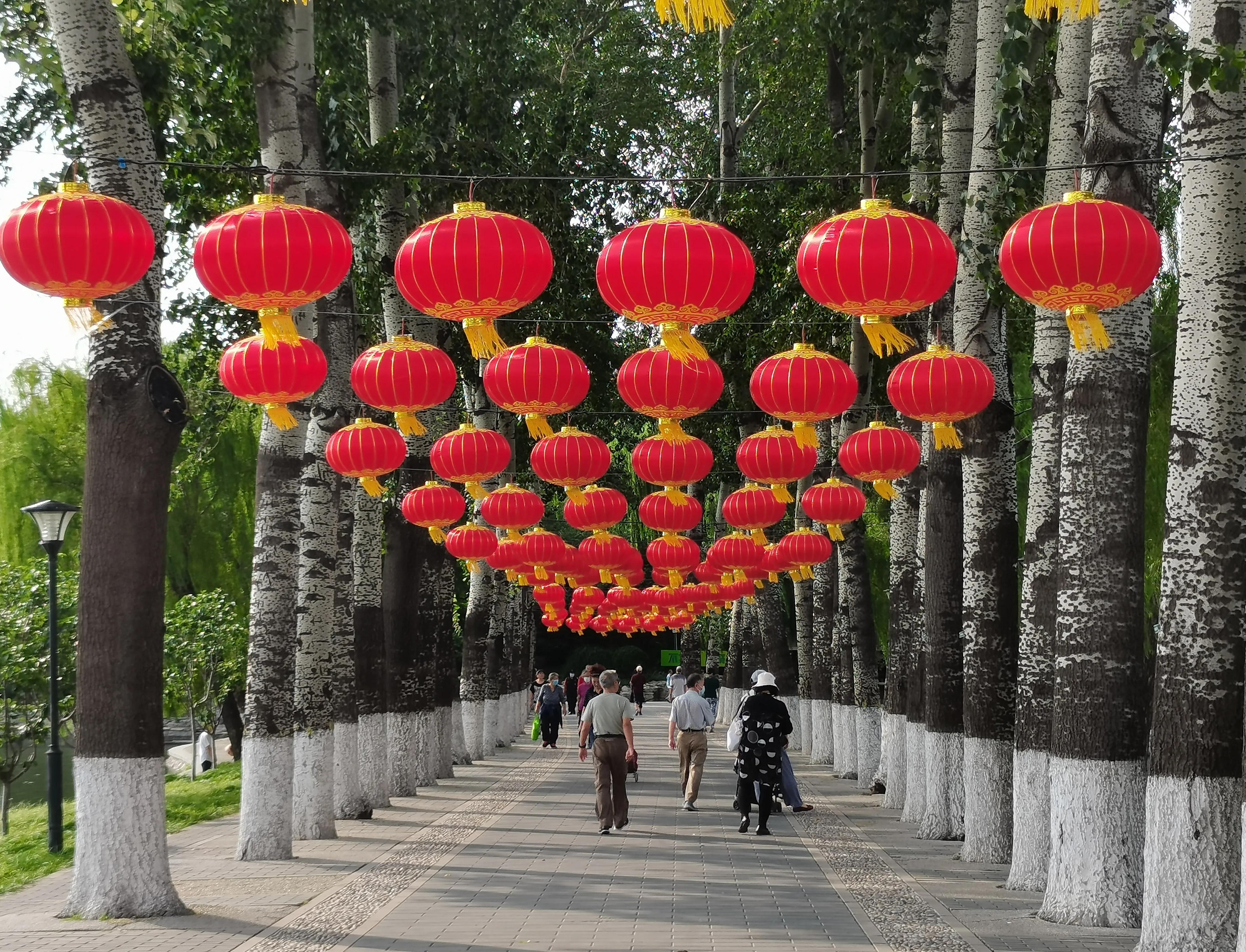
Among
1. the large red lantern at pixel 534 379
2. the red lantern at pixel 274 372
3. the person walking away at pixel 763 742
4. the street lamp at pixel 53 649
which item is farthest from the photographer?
the person walking away at pixel 763 742

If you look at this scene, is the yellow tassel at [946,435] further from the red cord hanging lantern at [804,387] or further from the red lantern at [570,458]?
the red lantern at [570,458]

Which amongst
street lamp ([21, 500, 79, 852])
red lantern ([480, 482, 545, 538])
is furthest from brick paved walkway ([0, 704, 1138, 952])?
red lantern ([480, 482, 545, 538])

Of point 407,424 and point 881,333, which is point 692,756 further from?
point 881,333

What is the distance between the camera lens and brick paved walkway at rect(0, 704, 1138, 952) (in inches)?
393

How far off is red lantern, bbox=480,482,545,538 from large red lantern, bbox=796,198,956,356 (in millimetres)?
9615

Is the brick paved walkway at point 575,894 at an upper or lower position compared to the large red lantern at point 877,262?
lower

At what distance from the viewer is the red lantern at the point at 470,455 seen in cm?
1545

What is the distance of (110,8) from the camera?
11461 millimetres

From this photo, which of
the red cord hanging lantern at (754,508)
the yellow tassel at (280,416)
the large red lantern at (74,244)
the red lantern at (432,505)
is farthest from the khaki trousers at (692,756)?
the large red lantern at (74,244)

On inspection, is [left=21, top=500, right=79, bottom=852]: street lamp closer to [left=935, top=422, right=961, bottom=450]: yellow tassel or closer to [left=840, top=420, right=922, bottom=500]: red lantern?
[left=840, top=420, right=922, bottom=500]: red lantern

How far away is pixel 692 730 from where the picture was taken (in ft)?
65.8

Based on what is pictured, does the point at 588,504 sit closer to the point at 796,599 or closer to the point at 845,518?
the point at 845,518

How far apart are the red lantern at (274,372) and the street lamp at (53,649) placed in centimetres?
607

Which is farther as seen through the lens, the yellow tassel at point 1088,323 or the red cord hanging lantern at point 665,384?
the red cord hanging lantern at point 665,384
